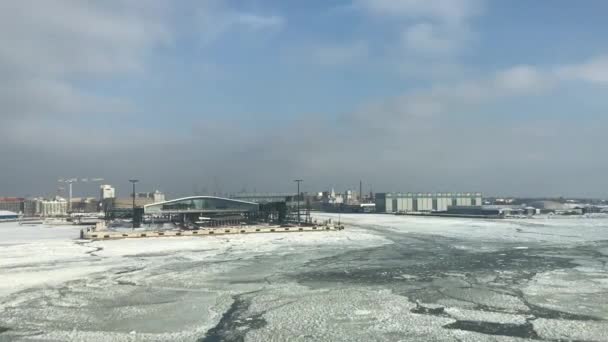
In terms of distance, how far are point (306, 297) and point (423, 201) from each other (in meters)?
153

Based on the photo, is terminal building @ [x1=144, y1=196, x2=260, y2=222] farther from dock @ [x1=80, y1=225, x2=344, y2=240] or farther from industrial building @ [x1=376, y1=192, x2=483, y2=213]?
industrial building @ [x1=376, y1=192, x2=483, y2=213]

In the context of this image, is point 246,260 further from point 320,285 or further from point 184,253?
point 320,285

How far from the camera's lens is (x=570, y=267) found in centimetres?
2297

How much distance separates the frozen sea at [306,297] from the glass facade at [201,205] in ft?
170

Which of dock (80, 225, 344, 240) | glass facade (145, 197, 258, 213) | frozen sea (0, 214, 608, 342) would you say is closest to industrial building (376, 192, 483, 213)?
glass facade (145, 197, 258, 213)

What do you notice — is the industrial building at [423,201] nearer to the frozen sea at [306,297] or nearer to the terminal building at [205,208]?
the terminal building at [205,208]

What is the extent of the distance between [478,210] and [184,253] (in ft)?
296

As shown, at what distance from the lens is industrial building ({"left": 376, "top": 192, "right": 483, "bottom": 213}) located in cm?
15788

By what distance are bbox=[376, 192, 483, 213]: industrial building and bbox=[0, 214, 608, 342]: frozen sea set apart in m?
129

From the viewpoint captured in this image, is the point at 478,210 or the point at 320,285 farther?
the point at 478,210

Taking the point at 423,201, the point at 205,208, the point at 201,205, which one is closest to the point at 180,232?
the point at 205,208

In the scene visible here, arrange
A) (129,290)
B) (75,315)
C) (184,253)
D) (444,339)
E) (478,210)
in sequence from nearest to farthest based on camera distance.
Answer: (444,339) → (75,315) → (129,290) → (184,253) → (478,210)

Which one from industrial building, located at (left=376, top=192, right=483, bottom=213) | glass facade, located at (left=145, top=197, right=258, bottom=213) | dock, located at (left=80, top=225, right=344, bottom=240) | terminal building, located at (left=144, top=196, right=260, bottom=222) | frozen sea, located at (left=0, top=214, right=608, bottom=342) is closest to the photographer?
frozen sea, located at (left=0, top=214, right=608, bottom=342)

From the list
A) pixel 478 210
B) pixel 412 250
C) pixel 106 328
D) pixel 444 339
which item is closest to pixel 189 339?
pixel 106 328
